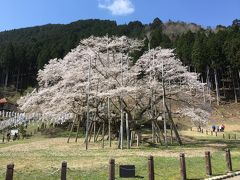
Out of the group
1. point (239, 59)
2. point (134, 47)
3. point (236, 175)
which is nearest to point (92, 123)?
point (134, 47)

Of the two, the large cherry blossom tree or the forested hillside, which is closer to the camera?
the large cherry blossom tree

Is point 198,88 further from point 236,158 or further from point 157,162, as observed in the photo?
point 157,162

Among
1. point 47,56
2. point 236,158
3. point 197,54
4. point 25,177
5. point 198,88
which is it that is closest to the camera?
point 25,177

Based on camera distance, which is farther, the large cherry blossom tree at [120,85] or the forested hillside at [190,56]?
the forested hillside at [190,56]

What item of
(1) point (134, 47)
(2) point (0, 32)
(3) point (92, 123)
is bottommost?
(3) point (92, 123)

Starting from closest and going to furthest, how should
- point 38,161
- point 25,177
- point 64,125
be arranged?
point 25,177
point 38,161
point 64,125

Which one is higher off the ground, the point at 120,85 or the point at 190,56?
the point at 190,56

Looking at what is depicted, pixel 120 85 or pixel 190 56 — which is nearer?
pixel 120 85

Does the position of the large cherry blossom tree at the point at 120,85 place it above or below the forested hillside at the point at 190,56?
below

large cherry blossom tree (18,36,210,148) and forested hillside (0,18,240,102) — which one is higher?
forested hillside (0,18,240,102)

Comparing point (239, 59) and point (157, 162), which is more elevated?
point (239, 59)

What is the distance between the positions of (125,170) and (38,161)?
19.7 feet

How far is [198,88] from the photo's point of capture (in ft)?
113

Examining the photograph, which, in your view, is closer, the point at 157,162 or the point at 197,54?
the point at 157,162
